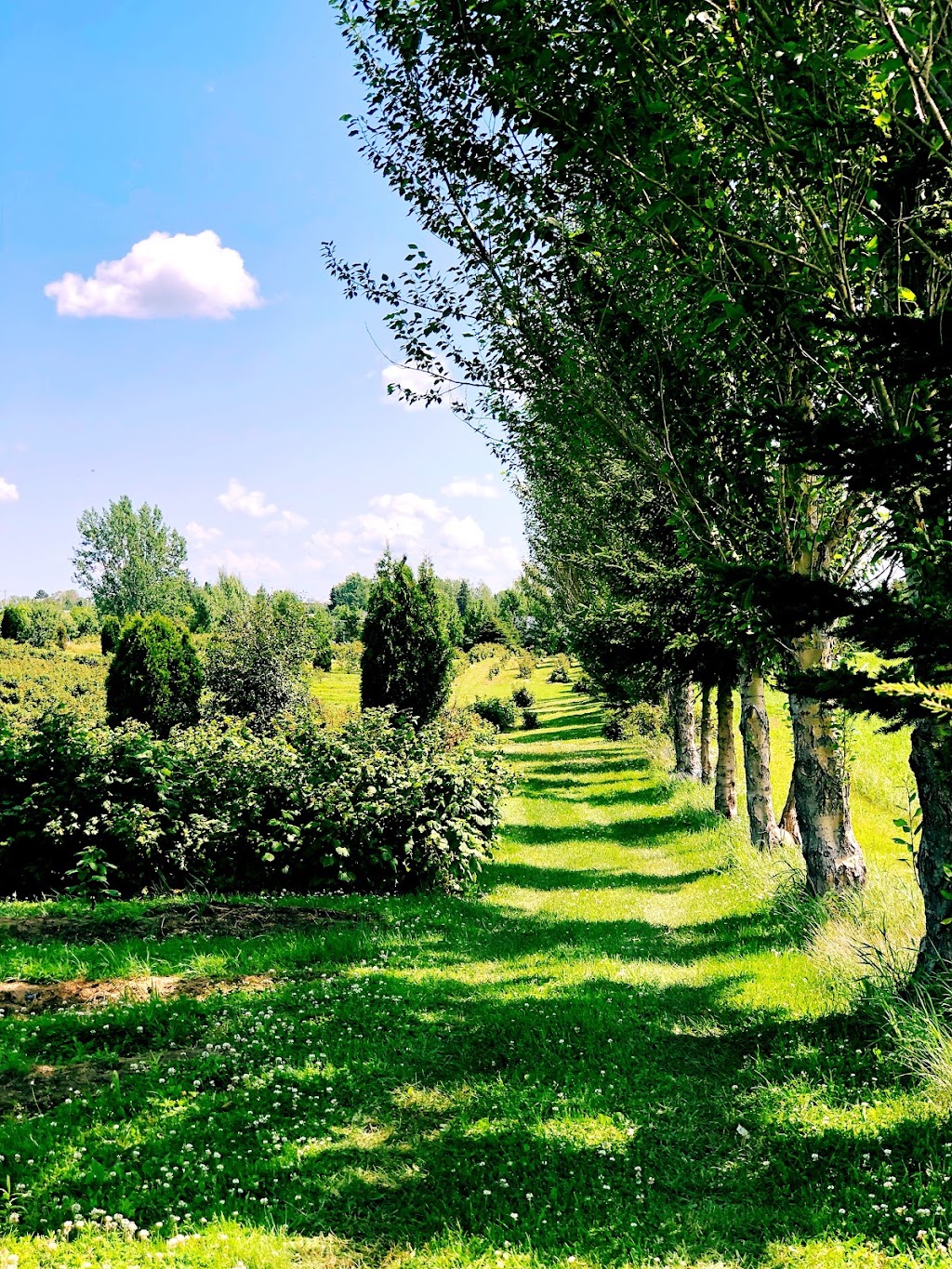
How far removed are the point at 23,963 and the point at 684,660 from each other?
886 cm

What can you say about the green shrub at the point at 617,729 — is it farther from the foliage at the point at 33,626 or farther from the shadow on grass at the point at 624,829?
the foliage at the point at 33,626

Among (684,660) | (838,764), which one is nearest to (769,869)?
(838,764)

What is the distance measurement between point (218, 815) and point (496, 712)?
929 inches

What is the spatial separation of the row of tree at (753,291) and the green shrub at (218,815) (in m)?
4.08

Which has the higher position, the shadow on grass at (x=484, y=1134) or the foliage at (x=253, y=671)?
the foliage at (x=253, y=671)

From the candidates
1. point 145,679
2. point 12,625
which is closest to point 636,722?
point 145,679

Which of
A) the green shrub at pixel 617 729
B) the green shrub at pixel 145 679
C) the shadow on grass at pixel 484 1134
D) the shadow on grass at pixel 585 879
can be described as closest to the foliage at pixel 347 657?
the green shrub at pixel 617 729

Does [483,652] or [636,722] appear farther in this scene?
[483,652]

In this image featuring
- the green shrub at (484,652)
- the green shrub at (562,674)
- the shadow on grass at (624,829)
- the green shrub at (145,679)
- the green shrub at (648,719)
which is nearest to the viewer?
the shadow on grass at (624,829)

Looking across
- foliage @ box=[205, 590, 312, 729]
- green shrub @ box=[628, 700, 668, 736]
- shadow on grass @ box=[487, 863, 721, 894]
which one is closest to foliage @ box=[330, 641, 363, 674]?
green shrub @ box=[628, 700, 668, 736]

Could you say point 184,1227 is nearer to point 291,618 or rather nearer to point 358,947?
point 358,947

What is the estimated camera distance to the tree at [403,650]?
18.0m

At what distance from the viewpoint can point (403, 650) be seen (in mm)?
18047

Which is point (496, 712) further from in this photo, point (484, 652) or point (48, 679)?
point (484, 652)
